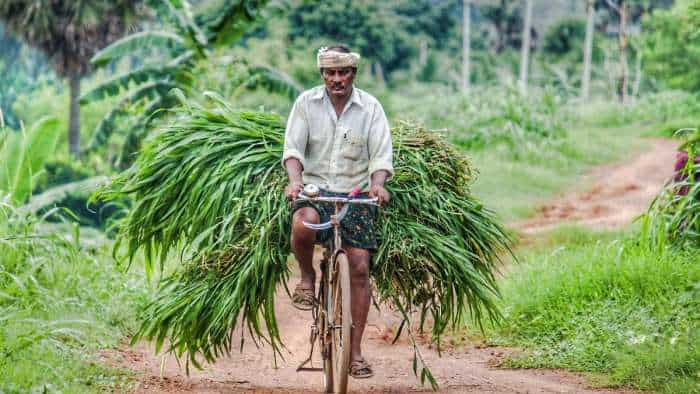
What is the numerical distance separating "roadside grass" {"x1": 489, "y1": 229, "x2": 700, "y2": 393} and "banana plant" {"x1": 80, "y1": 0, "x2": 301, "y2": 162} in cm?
775

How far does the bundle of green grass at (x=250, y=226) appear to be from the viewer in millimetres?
5191

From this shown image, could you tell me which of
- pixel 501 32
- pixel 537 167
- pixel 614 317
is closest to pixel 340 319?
pixel 614 317

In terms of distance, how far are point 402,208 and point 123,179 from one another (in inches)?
64.0

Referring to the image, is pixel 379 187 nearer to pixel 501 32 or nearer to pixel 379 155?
pixel 379 155

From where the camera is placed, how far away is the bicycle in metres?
4.67

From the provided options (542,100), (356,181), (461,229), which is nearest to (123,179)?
(356,181)

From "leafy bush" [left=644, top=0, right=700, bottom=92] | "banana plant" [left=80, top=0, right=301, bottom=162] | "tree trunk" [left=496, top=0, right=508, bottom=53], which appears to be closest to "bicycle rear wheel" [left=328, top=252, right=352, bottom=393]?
"banana plant" [left=80, top=0, right=301, bottom=162]

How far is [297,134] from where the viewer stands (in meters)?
5.07

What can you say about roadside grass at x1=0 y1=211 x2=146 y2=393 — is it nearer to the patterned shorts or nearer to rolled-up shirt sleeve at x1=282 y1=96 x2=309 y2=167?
the patterned shorts

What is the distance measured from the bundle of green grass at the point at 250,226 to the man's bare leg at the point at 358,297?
0.17 metres

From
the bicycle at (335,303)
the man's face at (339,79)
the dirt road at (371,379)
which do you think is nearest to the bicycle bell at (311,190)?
the bicycle at (335,303)

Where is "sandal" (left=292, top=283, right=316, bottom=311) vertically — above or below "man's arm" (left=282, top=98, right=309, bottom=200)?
below

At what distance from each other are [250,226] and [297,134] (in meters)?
0.57

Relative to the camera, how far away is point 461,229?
547 centimetres
